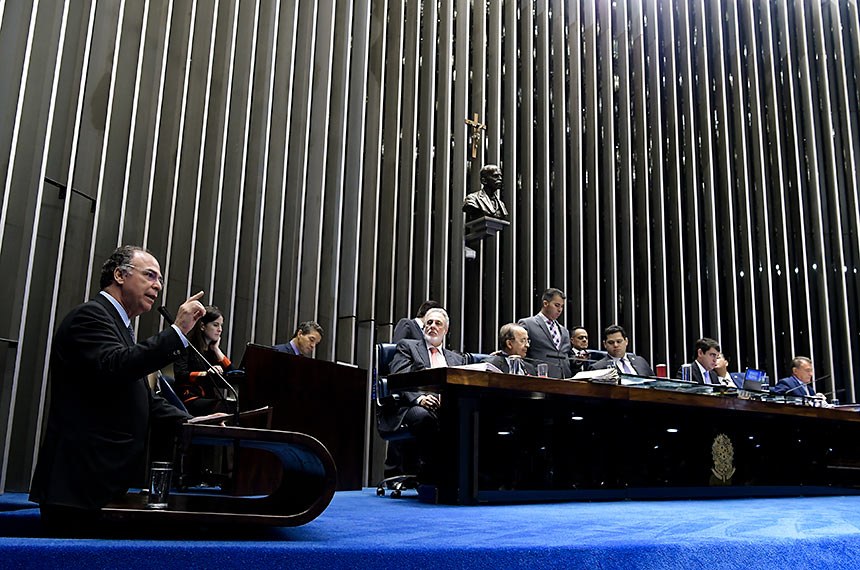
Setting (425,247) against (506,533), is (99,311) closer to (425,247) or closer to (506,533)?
(506,533)

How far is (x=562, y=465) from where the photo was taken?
370 centimetres

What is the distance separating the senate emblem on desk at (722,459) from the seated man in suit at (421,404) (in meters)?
1.55

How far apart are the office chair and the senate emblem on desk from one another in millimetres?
1724

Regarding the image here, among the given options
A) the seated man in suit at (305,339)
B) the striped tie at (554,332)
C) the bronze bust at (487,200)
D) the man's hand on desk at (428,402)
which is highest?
the bronze bust at (487,200)

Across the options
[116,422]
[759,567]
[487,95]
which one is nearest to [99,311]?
[116,422]

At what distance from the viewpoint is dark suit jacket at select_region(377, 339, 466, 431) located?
382cm

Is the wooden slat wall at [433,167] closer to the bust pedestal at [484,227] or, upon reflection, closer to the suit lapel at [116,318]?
the bust pedestal at [484,227]

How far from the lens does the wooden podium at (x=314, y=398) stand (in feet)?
12.8

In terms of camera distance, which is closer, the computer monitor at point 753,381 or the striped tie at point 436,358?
the striped tie at point 436,358

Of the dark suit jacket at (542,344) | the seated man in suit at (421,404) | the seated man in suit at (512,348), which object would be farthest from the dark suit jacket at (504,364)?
the dark suit jacket at (542,344)

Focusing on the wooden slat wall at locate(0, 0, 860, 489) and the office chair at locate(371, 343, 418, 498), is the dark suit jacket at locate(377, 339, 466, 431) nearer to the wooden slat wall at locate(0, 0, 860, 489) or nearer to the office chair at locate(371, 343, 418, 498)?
the office chair at locate(371, 343, 418, 498)

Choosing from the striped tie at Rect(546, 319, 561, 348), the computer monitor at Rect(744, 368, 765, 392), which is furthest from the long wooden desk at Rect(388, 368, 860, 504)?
the striped tie at Rect(546, 319, 561, 348)

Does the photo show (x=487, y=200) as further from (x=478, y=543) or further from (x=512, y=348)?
(x=478, y=543)

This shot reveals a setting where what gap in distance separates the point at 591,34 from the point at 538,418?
606cm
